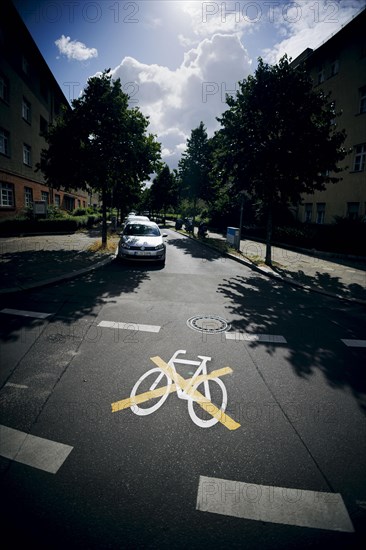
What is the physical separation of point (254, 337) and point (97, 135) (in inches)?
460

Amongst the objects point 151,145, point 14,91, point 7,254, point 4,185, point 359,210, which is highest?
point 14,91

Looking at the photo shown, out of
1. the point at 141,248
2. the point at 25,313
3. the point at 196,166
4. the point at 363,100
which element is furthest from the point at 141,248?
the point at 196,166

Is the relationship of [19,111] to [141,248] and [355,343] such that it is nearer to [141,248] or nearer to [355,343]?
[141,248]

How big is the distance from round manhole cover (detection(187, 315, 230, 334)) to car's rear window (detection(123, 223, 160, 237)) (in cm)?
706

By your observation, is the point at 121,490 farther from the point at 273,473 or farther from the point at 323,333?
the point at 323,333

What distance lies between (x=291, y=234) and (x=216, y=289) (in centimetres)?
1258

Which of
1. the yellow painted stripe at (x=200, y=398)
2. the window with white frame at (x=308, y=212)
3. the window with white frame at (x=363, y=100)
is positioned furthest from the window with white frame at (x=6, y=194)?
the window with white frame at (x=363, y=100)

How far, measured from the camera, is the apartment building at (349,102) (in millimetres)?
18297

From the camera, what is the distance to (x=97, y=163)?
12.4m

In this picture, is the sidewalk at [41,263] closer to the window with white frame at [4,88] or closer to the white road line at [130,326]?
the white road line at [130,326]

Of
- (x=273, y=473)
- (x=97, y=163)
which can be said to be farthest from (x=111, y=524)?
(x=97, y=163)

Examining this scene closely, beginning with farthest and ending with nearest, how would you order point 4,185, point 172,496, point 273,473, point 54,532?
point 4,185 < point 273,473 < point 172,496 < point 54,532

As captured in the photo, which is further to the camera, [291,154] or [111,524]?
[291,154]

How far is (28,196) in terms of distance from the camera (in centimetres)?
2189
